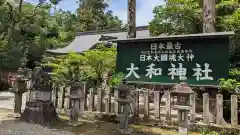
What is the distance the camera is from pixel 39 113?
277 inches

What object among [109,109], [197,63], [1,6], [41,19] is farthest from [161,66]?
[41,19]

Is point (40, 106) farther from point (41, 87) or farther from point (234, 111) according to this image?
point (234, 111)

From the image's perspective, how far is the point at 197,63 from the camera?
6559 millimetres

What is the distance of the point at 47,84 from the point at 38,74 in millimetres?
446

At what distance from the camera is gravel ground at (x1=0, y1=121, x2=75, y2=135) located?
5.84 m

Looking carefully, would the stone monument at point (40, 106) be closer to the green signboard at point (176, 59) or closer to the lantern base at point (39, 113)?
the lantern base at point (39, 113)

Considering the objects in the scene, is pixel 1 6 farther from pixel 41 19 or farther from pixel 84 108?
pixel 84 108

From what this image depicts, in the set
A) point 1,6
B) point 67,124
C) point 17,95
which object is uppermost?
point 1,6

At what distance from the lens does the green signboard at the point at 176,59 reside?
20.7 feet

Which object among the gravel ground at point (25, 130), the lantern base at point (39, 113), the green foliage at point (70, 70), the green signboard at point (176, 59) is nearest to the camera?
the gravel ground at point (25, 130)

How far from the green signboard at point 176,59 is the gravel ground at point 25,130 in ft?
9.35

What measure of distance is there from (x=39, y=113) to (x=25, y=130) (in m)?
0.99

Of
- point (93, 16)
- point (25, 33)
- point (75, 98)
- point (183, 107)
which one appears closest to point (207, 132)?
point (183, 107)

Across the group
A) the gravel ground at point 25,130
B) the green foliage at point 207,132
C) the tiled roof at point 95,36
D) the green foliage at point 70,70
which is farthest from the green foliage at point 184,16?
the tiled roof at point 95,36
